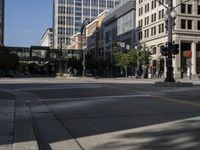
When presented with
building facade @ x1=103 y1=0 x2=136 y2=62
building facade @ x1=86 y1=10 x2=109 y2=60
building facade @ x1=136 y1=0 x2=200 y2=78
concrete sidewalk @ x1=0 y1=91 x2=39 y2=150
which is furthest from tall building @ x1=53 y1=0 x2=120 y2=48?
concrete sidewalk @ x1=0 y1=91 x2=39 y2=150

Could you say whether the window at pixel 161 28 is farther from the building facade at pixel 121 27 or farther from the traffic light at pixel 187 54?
Result: the building facade at pixel 121 27

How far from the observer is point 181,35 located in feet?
342

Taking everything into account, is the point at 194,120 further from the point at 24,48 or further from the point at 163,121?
the point at 24,48

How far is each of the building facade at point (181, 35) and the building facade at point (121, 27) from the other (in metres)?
10.7

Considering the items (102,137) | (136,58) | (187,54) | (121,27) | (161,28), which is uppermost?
(121,27)

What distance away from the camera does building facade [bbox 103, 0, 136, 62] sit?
130 metres

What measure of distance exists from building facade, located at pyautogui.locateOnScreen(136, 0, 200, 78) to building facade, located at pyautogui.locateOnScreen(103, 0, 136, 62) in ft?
34.9

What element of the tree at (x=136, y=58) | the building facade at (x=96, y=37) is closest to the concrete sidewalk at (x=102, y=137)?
the tree at (x=136, y=58)

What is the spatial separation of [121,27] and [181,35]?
134 ft

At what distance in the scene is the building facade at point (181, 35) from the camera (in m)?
104

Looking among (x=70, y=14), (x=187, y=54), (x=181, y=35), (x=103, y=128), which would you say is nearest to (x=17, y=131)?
(x=103, y=128)

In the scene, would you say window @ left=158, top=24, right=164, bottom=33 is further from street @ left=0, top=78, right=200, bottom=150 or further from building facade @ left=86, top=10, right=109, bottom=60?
street @ left=0, top=78, right=200, bottom=150

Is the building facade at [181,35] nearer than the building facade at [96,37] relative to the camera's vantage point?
Yes

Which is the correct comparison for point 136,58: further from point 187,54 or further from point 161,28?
point 187,54
